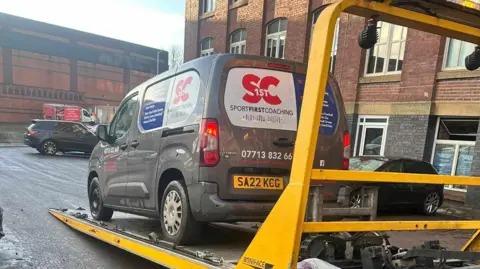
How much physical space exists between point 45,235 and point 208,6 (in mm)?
17559

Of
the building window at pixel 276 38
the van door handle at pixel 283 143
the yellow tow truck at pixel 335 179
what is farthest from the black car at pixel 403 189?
the building window at pixel 276 38

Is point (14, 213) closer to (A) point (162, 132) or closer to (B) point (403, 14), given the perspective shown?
(A) point (162, 132)

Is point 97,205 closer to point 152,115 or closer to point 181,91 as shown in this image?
point 152,115

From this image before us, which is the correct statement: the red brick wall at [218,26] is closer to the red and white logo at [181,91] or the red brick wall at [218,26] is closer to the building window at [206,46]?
the building window at [206,46]

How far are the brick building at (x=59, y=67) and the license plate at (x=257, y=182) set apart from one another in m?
38.9

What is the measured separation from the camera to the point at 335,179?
7.71 feet

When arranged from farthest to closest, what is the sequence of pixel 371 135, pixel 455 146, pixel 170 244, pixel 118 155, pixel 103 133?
pixel 371 135 < pixel 455 146 < pixel 103 133 < pixel 118 155 < pixel 170 244

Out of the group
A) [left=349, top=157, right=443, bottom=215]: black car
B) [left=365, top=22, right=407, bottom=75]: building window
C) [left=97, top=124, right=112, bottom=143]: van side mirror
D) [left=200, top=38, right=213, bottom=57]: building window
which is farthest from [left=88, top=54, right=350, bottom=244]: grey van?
[left=200, top=38, right=213, bottom=57]: building window

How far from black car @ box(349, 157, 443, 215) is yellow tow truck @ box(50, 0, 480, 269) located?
5757 millimetres

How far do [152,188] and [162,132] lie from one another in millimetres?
691

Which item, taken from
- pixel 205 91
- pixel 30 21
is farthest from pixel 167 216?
pixel 30 21

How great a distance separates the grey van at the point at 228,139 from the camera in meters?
3.60

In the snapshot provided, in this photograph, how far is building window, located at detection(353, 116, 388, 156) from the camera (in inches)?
490

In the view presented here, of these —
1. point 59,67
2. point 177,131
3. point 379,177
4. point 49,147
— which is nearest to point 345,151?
point 379,177
